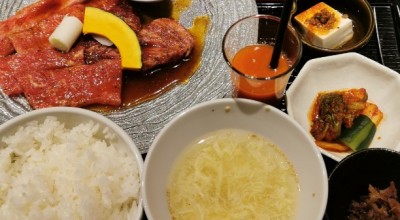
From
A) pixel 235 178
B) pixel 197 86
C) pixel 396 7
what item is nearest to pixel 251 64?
pixel 197 86

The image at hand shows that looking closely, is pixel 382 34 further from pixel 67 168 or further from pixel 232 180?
pixel 67 168

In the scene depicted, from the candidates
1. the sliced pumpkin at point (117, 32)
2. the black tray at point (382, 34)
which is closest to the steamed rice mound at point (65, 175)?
the sliced pumpkin at point (117, 32)

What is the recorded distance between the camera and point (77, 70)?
2.88m

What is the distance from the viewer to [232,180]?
2162 mm

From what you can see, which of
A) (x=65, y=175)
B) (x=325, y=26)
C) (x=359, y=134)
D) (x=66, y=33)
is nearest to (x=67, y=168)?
(x=65, y=175)

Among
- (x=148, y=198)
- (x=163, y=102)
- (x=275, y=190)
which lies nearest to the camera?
(x=148, y=198)

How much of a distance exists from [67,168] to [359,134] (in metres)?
1.71

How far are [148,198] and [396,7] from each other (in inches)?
96.5

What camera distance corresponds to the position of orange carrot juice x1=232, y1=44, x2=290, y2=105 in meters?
2.38

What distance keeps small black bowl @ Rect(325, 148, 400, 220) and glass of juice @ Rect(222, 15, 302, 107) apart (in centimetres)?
56

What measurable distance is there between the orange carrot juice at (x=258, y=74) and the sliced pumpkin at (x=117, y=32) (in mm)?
751

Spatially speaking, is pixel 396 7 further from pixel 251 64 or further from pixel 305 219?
pixel 305 219

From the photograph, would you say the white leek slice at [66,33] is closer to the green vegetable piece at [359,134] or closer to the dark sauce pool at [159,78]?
the dark sauce pool at [159,78]

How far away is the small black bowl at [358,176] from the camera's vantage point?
2217 millimetres
